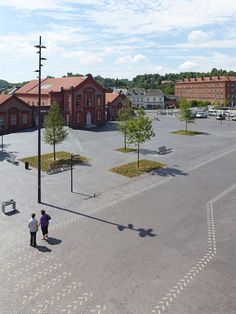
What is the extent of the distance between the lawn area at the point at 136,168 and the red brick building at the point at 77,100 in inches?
1123

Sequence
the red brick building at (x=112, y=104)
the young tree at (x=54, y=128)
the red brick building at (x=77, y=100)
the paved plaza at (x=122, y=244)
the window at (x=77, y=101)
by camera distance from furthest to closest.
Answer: the red brick building at (x=112, y=104) < the window at (x=77, y=101) < the red brick building at (x=77, y=100) < the young tree at (x=54, y=128) < the paved plaza at (x=122, y=244)

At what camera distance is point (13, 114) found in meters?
55.0

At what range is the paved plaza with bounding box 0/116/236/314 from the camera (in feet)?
40.7

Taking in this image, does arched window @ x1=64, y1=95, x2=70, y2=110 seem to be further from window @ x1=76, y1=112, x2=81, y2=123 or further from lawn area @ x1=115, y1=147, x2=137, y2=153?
lawn area @ x1=115, y1=147, x2=137, y2=153

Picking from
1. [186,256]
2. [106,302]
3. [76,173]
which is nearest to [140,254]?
[186,256]

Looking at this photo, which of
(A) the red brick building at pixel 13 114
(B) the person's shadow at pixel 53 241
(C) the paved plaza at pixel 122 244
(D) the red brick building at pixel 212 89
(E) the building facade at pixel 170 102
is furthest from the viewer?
(D) the red brick building at pixel 212 89

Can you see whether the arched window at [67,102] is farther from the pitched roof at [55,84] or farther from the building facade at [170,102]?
the building facade at [170,102]

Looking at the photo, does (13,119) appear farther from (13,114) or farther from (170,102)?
(170,102)

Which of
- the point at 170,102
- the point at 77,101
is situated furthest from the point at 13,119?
the point at 170,102

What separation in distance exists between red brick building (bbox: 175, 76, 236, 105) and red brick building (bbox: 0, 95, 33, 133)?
91.7m

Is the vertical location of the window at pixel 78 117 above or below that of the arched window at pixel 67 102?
below

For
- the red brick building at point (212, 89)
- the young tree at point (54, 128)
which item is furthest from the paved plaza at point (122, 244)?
the red brick building at point (212, 89)

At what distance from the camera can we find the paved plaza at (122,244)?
12.4 m

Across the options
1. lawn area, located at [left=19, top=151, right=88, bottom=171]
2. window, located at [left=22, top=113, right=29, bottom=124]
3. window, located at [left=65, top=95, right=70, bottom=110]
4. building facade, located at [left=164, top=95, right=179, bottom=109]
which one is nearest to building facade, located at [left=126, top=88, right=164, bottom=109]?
→ building facade, located at [left=164, top=95, right=179, bottom=109]
